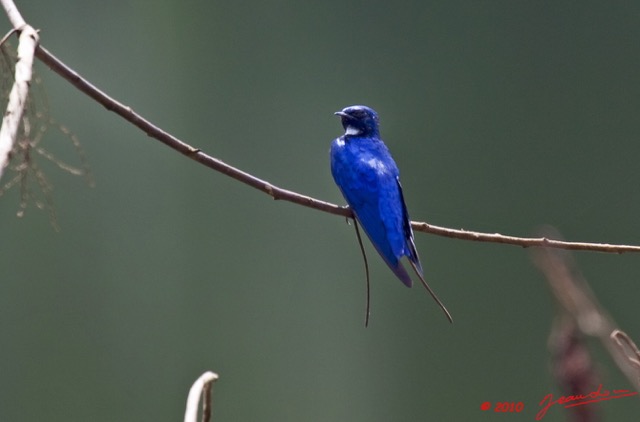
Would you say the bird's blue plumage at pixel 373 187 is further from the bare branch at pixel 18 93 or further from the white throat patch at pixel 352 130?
the bare branch at pixel 18 93

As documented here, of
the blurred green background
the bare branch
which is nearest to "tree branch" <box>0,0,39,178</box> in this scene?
the bare branch

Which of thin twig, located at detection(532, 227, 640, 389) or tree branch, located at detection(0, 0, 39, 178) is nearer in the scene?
thin twig, located at detection(532, 227, 640, 389)

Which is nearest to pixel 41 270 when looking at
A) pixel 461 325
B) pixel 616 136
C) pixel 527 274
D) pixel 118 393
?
pixel 118 393

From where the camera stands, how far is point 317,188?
9.32 ft

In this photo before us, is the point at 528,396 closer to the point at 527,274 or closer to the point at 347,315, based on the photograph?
the point at 527,274

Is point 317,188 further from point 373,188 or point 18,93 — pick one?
point 18,93

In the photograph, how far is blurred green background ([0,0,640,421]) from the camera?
2.72m

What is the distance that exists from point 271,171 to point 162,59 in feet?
1.76

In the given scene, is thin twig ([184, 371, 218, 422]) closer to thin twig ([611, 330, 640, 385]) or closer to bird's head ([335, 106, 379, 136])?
thin twig ([611, 330, 640, 385])

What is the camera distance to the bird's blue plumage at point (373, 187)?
5.32 feet

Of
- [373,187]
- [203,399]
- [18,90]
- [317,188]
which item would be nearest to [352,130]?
[373,187]

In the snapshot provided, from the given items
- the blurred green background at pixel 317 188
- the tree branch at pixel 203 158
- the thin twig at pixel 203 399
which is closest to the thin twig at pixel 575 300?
the thin twig at pixel 203 399

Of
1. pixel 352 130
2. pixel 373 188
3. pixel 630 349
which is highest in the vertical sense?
pixel 352 130

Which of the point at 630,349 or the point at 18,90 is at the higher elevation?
the point at 18,90
